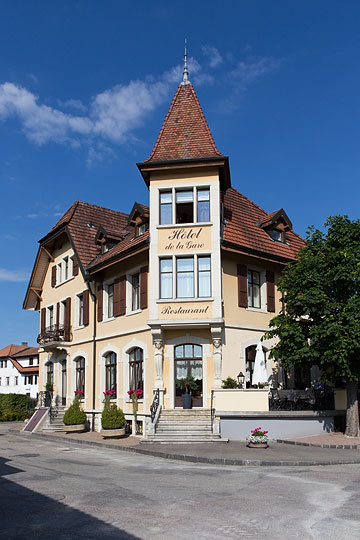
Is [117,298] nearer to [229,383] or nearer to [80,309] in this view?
[80,309]

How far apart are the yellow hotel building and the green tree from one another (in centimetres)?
246

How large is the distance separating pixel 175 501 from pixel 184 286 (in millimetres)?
13515

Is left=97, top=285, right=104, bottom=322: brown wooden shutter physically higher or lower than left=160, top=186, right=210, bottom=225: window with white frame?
lower

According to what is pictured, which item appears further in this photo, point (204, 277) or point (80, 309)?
point (80, 309)

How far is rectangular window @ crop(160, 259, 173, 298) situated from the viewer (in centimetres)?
2261

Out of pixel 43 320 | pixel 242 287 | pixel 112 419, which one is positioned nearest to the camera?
pixel 112 419

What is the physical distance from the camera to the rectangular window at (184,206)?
76.5 feet

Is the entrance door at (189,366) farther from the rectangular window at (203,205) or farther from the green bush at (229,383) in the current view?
the rectangular window at (203,205)

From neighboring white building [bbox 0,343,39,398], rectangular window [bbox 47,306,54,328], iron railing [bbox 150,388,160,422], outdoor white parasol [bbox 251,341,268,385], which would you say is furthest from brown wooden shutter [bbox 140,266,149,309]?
neighboring white building [bbox 0,343,39,398]

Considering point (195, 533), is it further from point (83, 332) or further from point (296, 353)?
point (83, 332)

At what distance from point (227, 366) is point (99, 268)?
8.20 m

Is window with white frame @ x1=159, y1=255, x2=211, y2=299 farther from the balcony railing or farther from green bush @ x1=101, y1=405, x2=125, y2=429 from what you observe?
the balcony railing

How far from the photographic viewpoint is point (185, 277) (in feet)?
74.2

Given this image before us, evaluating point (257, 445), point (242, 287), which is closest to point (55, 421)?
point (242, 287)
